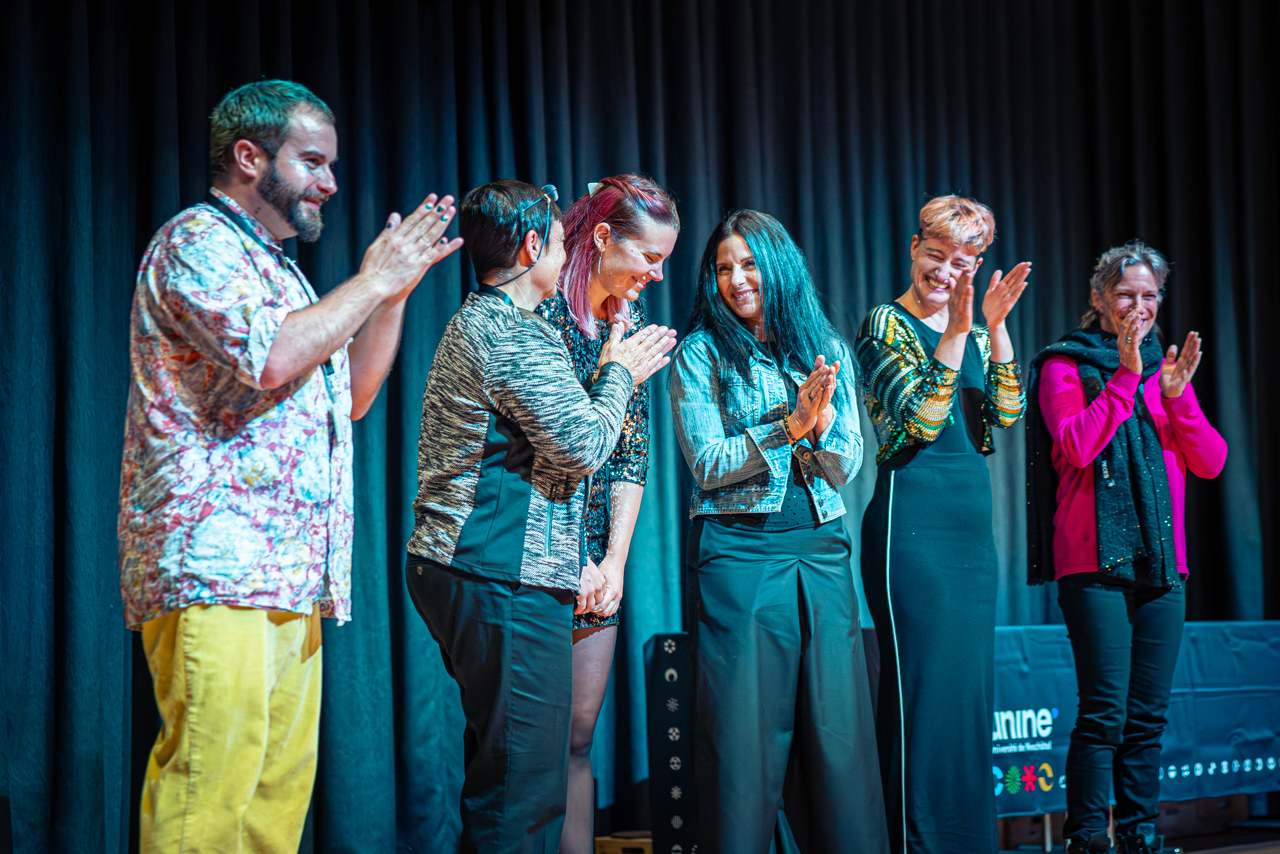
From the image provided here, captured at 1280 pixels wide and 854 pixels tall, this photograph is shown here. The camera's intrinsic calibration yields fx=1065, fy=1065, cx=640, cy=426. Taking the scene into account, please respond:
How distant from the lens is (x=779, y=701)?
207 cm

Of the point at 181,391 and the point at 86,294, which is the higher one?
the point at 86,294

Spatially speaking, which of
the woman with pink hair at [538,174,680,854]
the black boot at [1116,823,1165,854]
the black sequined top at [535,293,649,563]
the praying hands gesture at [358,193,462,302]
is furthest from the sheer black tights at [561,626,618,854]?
the black boot at [1116,823,1165,854]

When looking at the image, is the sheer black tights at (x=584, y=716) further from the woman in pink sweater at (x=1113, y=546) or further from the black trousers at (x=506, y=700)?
the woman in pink sweater at (x=1113, y=546)

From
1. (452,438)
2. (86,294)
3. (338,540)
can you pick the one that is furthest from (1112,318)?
(86,294)

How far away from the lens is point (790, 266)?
231 cm

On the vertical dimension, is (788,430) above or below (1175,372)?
below

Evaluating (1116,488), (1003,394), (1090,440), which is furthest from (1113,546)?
(1003,394)

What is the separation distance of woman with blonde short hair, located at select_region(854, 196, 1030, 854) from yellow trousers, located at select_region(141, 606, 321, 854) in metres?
1.40

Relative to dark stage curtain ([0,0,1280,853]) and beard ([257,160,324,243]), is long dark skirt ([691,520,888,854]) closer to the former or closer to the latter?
dark stage curtain ([0,0,1280,853])

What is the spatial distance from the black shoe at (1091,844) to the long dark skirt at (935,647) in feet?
1.98

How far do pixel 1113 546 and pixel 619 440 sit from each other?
4.81 feet

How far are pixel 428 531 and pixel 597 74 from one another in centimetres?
248

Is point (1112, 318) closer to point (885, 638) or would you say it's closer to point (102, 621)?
point (885, 638)

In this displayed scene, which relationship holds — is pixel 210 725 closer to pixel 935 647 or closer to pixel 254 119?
pixel 254 119
